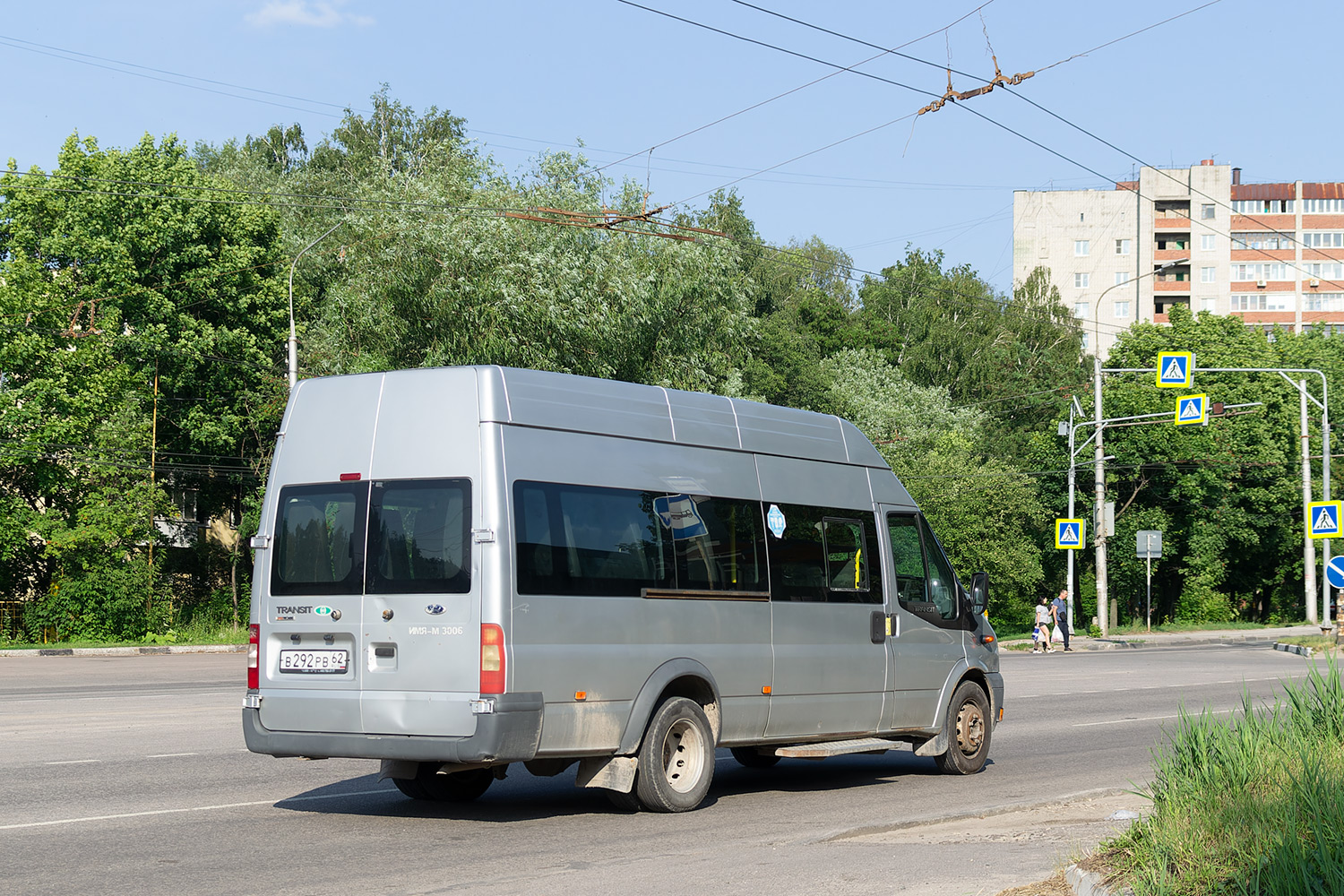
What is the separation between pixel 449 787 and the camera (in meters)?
10.1

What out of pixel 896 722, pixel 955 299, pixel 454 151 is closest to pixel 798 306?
pixel 955 299

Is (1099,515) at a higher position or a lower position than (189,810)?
higher

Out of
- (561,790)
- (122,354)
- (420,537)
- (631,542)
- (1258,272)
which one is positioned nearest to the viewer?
(420,537)

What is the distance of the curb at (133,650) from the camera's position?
3523 cm

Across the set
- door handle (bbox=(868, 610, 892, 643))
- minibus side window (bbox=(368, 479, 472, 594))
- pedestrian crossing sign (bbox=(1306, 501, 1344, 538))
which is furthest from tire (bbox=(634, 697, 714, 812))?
pedestrian crossing sign (bbox=(1306, 501, 1344, 538))

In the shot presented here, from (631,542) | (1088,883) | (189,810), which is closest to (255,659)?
(189,810)

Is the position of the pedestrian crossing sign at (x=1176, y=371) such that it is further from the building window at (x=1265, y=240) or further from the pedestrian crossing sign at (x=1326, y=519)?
the building window at (x=1265, y=240)

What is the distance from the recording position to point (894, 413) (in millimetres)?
67375

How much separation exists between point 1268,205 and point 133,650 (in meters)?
112

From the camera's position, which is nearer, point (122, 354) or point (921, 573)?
point (921, 573)

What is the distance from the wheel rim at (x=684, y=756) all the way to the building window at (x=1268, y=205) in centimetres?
12471

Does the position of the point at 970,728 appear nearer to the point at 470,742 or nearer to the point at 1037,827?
the point at 1037,827

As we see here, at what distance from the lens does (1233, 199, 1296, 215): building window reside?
404 ft

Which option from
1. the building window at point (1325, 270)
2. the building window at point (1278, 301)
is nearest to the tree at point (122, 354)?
the building window at point (1278, 301)
